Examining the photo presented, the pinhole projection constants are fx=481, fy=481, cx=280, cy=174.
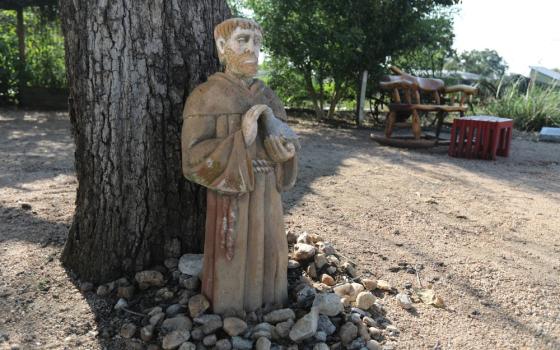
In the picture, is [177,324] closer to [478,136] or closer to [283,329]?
[283,329]

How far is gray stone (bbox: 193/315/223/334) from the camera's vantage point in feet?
7.12

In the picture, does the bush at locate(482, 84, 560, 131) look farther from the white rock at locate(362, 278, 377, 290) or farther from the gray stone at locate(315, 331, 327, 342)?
the gray stone at locate(315, 331, 327, 342)

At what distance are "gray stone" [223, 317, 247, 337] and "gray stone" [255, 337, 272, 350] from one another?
106mm

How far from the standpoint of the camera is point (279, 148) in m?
2.17

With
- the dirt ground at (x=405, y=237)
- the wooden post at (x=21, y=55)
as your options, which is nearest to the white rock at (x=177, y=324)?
the dirt ground at (x=405, y=237)

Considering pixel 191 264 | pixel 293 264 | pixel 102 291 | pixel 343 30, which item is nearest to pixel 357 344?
pixel 293 264

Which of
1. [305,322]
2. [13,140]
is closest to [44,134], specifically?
[13,140]

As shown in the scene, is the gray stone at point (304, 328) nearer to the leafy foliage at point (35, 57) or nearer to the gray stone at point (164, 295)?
the gray stone at point (164, 295)

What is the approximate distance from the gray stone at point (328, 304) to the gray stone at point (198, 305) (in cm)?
53

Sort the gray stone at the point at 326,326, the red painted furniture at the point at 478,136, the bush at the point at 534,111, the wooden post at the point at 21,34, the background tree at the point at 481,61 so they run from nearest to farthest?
the gray stone at the point at 326,326 < the red painted furniture at the point at 478,136 < the wooden post at the point at 21,34 < the bush at the point at 534,111 < the background tree at the point at 481,61

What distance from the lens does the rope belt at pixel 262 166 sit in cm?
221

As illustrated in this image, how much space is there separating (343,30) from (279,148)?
7.58 meters

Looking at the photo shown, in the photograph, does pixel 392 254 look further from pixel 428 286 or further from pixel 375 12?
pixel 375 12

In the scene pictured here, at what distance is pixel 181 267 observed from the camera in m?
2.63
